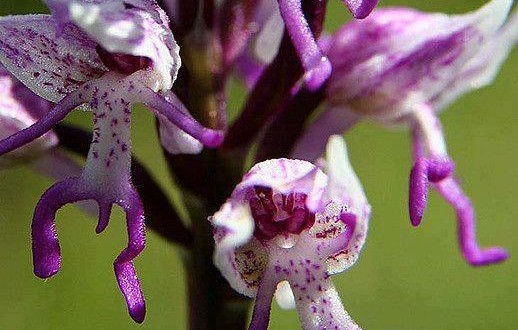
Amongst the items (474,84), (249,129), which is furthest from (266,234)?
(474,84)

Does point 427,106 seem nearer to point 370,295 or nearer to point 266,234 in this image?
point 266,234

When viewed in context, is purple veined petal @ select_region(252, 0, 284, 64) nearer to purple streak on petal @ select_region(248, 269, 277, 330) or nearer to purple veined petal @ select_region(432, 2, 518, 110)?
purple veined petal @ select_region(432, 2, 518, 110)

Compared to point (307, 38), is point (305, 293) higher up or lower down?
lower down

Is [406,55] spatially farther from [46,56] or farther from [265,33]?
[46,56]

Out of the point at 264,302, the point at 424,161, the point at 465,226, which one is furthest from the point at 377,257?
the point at 264,302

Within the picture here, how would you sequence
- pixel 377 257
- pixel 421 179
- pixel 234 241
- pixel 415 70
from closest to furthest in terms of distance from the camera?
pixel 234 241 < pixel 421 179 < pixel 415 70 < pixel 377 257
